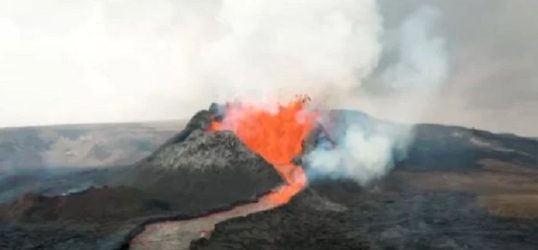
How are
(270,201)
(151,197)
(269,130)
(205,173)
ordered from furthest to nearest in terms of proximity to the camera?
(269,130)
(205,173)
(270,201)
(151,197)

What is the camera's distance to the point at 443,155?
342 ft

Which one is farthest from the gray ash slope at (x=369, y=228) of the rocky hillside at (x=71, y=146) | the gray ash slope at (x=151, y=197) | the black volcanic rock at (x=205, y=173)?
the rocky hillside at (x=71, y=146)

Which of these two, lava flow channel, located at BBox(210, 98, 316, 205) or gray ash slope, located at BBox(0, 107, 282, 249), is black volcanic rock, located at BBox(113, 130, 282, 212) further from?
lava flow channel, located at BBox(210, 98, 316, 205)

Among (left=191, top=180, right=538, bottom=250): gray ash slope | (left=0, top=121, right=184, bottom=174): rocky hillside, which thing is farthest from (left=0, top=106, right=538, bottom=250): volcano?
(left=0, top=121, right=184, bottom=174): rocky hillside

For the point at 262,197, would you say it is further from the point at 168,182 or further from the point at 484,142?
the point at 484,142

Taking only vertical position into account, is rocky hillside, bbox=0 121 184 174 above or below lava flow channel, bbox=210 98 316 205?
below

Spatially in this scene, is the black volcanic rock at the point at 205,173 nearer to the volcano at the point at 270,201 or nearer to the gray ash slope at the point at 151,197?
the gray ash slope at the point at 151,197

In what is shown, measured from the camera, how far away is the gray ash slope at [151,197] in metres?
42.2

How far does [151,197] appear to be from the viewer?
2141 inches

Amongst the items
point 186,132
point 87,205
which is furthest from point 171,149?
point 87,205

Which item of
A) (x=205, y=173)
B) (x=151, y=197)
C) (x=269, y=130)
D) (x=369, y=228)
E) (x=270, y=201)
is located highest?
(x=269, y=130)

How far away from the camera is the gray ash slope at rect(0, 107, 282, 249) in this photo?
42250 mm

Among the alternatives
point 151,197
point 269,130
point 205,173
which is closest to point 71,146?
Answer: point 269,130

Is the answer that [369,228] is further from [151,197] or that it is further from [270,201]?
[151,197]
